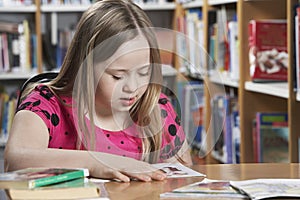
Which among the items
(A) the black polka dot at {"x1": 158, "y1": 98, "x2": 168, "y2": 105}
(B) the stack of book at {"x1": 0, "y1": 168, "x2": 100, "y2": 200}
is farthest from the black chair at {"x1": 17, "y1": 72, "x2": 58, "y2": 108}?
(B) the stack of book at {"x1": 0, "y1": 168, "x2": 100, "y2": 200}

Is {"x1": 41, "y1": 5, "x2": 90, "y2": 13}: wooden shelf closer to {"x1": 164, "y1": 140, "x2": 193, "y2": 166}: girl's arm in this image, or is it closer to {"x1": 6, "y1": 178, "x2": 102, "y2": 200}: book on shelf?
{"x1": 164, "y1": 140, "x2": 193, "y2": 166}: girl's arm

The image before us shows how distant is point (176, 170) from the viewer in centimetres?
162

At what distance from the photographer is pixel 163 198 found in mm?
1353

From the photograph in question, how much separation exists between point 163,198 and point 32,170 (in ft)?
0.90

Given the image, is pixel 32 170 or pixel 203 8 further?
pixel 203 8

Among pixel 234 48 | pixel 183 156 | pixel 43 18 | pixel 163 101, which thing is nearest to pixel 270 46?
pixel 234 48

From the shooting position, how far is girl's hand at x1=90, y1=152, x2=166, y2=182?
1.51 m

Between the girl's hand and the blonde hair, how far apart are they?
72 mm

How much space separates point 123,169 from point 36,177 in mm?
244

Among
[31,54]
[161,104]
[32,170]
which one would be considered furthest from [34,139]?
[31,54]

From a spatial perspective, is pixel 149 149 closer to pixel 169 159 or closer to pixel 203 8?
pixel 169 159

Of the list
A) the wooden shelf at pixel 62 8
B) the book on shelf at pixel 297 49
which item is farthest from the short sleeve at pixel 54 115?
the wooden shelf at pixel 62 8

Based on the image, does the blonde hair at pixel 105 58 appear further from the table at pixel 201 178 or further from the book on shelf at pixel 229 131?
the book on shelf at pixel 229 131

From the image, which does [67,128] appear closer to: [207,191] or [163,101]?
[163,101]
